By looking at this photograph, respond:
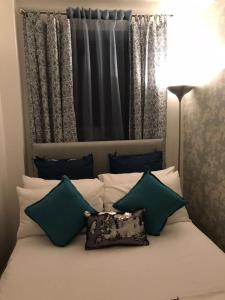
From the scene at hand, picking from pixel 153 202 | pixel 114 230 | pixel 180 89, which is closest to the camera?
pixel 114 230

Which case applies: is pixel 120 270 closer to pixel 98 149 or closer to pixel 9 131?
pixel 98 149

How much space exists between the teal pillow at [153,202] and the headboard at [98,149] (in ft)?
2.25

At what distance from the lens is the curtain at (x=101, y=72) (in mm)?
2779

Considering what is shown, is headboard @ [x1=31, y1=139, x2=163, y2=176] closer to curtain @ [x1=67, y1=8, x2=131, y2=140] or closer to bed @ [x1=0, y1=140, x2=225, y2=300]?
curtain @ [x1=67, y1=8, x2=131, y2=140]

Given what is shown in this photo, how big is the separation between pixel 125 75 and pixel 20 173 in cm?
145

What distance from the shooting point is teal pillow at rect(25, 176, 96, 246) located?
1997 mm

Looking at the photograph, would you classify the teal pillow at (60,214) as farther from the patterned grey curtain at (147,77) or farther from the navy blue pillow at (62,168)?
the patterned grey curtain at (147,77)

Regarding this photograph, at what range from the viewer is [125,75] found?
9.70 feet

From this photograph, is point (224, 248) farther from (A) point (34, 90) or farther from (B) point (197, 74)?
(A) point (34, 90)

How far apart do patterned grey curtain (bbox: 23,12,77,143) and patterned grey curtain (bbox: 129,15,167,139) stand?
0.63 metres

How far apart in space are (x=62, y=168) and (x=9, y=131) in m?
0.63

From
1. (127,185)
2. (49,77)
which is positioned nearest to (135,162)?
(127,185)

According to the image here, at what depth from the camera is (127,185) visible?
7.95 ft

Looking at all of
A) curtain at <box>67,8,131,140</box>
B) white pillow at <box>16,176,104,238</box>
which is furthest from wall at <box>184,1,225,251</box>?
white pillow at <box>16,176,104,238</box>
